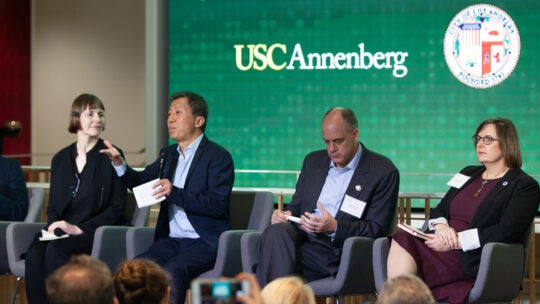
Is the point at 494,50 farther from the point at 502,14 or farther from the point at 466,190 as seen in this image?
the point at 466,190

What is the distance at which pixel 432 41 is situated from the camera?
8.79m

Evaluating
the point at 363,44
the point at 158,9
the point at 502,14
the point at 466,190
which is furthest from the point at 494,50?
the point at 466,190

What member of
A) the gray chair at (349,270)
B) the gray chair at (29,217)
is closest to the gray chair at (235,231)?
the gray chair at (349,270)

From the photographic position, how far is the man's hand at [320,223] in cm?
466

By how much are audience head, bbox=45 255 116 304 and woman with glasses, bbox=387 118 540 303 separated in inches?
89.9

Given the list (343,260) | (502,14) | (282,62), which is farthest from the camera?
(282,62)

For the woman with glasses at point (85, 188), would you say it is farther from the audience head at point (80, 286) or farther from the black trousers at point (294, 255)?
the audience head at point (80, 286)

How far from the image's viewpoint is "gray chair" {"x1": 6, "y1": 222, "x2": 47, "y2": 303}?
546cm

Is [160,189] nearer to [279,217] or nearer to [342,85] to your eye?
[279,217]

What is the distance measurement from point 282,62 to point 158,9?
4.75 ft

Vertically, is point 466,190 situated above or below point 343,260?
above

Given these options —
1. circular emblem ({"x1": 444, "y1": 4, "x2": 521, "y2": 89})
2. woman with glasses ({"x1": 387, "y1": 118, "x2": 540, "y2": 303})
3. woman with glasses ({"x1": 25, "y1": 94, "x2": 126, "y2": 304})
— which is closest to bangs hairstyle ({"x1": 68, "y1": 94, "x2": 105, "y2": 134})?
woman with glasses ({"x1": 25, "y1": 94, "x2": 126, "y2": 304})

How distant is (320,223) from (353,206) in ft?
0.87

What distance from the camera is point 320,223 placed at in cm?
466
